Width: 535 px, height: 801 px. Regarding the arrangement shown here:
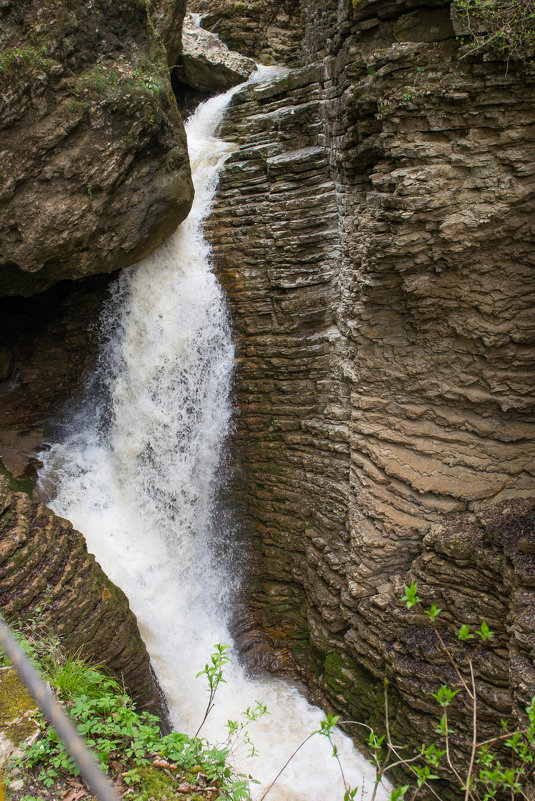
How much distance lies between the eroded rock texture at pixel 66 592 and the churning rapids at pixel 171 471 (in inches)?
25.2

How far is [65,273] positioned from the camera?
639 cm

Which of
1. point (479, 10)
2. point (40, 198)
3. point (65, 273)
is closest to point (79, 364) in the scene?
point (65, 273)

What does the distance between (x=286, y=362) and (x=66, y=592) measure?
371cm

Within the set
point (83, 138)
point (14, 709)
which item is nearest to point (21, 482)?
point (14, 709)

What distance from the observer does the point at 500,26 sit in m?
4.53

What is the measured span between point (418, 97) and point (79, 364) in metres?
5.26

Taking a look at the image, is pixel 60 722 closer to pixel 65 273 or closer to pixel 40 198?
pixel 40 198

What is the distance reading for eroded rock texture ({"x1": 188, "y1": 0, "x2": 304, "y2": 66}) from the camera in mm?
9961

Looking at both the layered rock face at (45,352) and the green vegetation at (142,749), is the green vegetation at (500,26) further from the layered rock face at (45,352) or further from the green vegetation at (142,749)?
the layered rock face at (45,352)

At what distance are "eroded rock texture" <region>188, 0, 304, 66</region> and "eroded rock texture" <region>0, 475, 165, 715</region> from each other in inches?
369

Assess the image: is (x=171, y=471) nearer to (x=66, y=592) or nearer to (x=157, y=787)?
(x=66, y=592)

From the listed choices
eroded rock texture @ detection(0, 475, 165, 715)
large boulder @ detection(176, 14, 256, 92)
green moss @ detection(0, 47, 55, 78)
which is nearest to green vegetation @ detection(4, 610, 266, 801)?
eroded rock texture @ detection(0, 475, 165, 715)

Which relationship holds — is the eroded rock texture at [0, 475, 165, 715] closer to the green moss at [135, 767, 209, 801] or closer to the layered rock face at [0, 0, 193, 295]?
the green moss at [135, 767, 209, 801]

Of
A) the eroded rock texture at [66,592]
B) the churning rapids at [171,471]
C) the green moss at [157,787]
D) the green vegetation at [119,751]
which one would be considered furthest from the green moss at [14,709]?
the churning rapids at [171,471]
